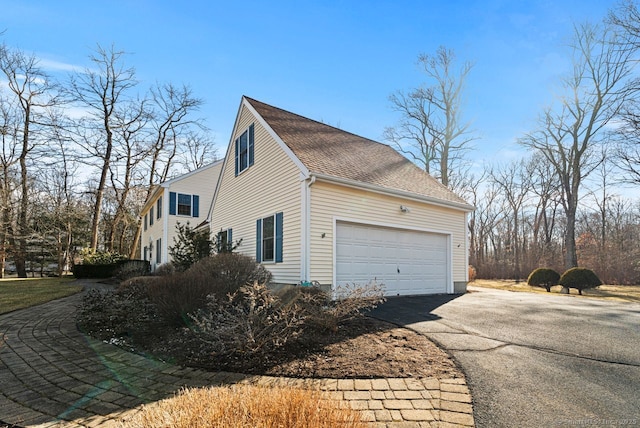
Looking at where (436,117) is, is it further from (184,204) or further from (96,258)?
(96,258)

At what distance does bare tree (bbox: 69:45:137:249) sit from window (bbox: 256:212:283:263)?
1714cm

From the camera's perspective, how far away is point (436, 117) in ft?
82.1

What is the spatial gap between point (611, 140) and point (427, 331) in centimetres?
2232

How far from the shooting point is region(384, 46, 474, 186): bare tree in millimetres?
24391

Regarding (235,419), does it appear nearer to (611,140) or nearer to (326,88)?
(326,88)

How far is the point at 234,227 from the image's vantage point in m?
13.3

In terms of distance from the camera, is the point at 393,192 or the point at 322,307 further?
the point at 393,192

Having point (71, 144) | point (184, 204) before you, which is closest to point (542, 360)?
point (184, 204)

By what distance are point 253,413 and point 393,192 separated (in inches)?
342

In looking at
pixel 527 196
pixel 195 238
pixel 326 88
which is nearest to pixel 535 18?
pixel 326 88

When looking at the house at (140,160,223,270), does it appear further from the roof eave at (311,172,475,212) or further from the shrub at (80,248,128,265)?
the roof eave at (311,172,475,212)

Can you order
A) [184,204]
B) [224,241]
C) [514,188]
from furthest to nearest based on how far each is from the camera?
1. [514,188]
2. [184,204]
3. [224,241]

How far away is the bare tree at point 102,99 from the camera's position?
23047 millimetres

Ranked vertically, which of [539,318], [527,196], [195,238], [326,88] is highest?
[326,88]
